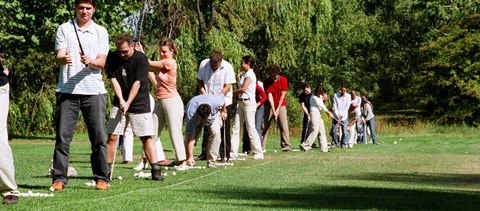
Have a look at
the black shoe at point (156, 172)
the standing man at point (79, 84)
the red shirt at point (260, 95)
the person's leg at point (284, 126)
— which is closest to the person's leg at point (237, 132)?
the red shirt at point (260, 95)

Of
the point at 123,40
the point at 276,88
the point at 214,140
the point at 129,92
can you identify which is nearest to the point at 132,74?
the point at 129,92

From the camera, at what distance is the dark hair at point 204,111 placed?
18125 mm

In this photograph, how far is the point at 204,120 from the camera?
18.3 meters

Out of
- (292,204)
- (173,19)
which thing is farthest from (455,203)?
(173,19)

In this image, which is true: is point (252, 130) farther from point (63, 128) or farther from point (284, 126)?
point (63, 128)

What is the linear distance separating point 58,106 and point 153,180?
240 cm

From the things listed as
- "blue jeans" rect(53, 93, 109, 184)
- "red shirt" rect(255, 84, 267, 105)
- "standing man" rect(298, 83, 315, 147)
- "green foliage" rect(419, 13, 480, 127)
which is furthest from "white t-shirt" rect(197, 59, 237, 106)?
"green foliage" rect(419, 13, 480, 127)

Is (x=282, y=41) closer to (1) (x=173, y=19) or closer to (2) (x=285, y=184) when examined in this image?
(1) (x=173, y=19)

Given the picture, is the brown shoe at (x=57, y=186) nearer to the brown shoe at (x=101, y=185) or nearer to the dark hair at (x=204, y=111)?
the brown shoe at (x=101, y=185)

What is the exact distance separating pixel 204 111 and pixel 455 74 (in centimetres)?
6100

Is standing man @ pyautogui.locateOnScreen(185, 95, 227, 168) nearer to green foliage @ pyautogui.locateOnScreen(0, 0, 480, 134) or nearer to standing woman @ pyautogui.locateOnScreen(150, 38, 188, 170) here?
standing woman @ pyautogui.locateOnScreen(150, 38, 188, 170)

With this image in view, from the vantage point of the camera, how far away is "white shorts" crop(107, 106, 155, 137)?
14523mm

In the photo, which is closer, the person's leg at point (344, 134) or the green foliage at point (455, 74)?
the person's leg at point (344, 134)

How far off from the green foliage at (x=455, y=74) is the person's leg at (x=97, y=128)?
63.6 m
